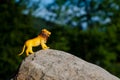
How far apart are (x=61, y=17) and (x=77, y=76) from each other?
1533 inches

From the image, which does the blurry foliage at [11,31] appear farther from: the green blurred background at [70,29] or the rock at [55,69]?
the rock at [55,69]

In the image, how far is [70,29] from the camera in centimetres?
4866

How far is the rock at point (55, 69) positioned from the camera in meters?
11.5

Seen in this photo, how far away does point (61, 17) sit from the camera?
5041cm

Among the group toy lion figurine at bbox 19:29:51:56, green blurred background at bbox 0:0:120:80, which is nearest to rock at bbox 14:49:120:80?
toy lion figurine at bbox 19:29:51:56

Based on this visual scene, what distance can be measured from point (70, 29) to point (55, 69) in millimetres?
37138

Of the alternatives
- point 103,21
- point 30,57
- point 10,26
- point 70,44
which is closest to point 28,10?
point 10,26

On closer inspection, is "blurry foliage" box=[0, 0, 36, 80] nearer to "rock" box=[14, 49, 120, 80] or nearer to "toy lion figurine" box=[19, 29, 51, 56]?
"toy lion figurine" box=[19, 29, 51, 56]

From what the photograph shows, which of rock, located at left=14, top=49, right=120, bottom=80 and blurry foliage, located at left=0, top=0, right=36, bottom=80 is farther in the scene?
blurry foliage, located at left=0, top=0, right=36, bottom=80

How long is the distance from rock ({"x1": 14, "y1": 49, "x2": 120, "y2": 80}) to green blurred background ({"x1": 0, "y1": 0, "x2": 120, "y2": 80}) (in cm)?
2383

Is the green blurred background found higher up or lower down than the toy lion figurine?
higher up

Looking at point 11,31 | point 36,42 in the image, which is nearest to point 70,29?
point 11,31

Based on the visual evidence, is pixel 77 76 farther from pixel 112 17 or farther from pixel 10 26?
pixel 112 17

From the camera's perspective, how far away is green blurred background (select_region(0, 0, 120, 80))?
3788cm
